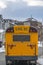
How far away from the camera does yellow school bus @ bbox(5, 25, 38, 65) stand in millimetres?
19297

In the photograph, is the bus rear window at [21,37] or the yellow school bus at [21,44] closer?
the yellow school bus at [21,44]

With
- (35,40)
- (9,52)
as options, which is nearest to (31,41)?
(35,40)

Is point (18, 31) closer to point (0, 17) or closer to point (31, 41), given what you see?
point (31, 41)

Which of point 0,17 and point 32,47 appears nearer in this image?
point 32,47

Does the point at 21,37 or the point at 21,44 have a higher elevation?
the point at 21,37

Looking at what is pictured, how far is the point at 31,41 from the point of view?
63.7 ft

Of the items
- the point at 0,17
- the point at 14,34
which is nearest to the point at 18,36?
the point at 14,34

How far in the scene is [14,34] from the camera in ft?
63.8

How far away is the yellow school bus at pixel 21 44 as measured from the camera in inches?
760

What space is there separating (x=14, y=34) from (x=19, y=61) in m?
1.80

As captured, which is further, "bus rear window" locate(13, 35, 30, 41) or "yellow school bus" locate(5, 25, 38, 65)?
"bus rear window" locate(13, 35, 30, 41)

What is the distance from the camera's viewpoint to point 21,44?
63.9 ft

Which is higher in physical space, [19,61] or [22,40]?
[22,40]

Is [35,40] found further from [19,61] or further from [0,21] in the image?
[0,21]
